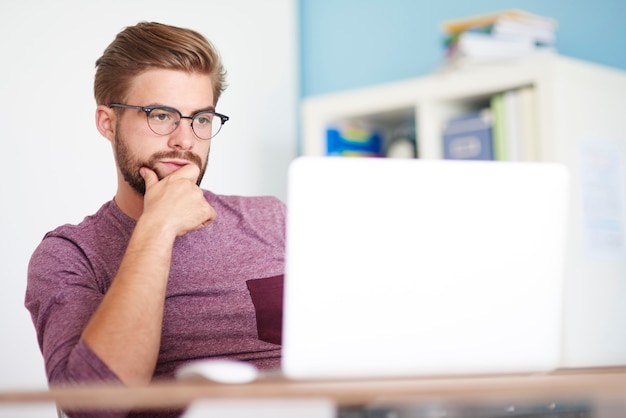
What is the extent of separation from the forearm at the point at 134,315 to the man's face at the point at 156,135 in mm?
264

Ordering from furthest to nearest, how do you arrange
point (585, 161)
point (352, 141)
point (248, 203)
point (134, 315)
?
1. point (352, 141)
2. point (585, 161)
3. point (248, 203)
4. point (134, 315)

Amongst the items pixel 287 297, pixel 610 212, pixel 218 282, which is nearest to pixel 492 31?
pixel 610 212

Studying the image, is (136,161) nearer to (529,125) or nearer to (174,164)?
(174,164)

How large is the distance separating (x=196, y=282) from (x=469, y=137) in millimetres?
1255

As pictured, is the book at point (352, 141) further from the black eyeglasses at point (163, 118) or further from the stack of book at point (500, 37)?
the black eyeglasses at point (163, 118)

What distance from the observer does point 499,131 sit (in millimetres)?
2416

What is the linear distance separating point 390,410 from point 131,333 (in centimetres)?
47

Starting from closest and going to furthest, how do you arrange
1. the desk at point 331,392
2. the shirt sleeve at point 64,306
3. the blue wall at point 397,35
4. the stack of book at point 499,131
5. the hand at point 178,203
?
the desk at point 331,392 → the shirt sleeve at point 64,306 → the hand at point 178,203 → the stack of book at point 499,131 → the blue wall at point 397,35

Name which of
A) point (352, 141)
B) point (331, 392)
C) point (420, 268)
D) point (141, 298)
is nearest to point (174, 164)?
point (141, 298)

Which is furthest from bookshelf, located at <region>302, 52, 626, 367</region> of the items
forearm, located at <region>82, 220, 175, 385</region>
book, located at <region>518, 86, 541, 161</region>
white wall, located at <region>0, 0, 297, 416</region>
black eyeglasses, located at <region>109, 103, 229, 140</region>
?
forearm, located at <region>82, 220, 175, 385</region>

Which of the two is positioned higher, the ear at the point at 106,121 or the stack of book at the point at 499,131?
the stack of book at the point at 499,131

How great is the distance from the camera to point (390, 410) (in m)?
1.37

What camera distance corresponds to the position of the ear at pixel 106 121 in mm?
1494

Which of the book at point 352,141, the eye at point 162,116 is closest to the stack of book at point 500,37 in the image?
the book at point 352,141
